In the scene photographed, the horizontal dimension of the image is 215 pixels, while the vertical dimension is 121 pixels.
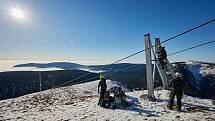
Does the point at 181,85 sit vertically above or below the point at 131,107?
above

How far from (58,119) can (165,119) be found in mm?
6747

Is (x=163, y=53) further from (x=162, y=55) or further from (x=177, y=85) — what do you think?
(x=177, y=85)

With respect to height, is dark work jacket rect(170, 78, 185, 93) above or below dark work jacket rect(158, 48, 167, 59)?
below

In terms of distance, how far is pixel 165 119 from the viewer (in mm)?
12023

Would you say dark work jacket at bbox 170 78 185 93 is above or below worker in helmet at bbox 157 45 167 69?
below

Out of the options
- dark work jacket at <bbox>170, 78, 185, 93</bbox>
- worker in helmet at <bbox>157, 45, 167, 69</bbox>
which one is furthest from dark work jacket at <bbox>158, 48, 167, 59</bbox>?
dark work jacket at <bbox>170, 78, 185, 93</bbox>

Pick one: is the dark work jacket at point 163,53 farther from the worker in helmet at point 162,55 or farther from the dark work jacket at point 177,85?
the dark work jacket at point 177,85

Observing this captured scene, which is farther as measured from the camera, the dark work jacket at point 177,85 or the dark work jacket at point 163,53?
the dark work jacket at point 163,53

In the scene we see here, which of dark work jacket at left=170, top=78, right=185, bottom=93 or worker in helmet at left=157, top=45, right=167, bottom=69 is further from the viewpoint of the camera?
worker in helmet at left=157, top=45, right=167, bottom=69

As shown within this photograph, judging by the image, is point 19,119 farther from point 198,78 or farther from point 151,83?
point 198,78

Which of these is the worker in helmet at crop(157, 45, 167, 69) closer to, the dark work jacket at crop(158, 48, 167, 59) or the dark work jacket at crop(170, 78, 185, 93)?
the dark work jacket at crop(158, 48, 167, 59)

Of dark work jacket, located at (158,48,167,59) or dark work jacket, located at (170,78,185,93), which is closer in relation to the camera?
dark work jacket, located at (170,78,185,93)

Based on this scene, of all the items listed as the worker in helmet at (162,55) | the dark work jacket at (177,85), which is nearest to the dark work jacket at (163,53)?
the worker in helmet at (162,55)

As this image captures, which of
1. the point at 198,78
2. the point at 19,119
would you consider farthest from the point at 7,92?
the point at 19,119
